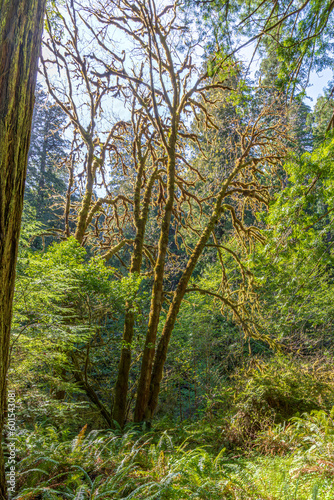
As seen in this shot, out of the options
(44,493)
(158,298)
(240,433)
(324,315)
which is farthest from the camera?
(324,315)

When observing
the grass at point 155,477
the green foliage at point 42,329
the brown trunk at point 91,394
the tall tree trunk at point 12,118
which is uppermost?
the tall tree trunk at point 12,118

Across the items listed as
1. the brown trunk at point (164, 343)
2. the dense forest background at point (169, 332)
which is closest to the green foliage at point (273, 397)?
the dense forest background at point (169, 332)

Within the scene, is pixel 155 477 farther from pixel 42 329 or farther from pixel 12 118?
pixel 12 118

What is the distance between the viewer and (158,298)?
5.05 m

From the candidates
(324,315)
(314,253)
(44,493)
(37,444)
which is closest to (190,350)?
(324,315)

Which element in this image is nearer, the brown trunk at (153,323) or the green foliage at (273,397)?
the green foliage at (273,397)

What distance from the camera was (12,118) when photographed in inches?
51.5


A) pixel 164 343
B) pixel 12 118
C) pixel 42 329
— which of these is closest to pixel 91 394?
pixel 164 343

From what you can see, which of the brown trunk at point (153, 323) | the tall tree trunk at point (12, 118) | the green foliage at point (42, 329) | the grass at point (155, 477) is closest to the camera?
the tall tree trunk at point (12, 118)

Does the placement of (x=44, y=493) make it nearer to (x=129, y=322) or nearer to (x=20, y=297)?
(x=20, y=297)

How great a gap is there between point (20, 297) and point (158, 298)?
269cm

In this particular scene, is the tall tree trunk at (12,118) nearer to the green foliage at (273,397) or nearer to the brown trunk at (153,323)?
the brown trunk at (153,323)

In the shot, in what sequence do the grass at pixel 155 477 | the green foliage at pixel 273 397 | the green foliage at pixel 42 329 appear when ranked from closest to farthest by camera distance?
the grass at pixel 155 477
the green foliage at pixel 42 329
the green foliage at pixel 273 397

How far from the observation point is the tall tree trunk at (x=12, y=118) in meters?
1.27
